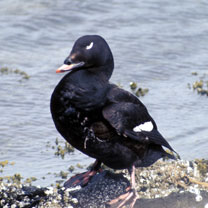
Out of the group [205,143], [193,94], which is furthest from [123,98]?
[193,94]

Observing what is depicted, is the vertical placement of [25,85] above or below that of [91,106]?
below

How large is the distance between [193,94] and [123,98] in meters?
3.12

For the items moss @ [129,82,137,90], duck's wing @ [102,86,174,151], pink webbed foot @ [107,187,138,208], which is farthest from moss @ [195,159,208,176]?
moss @ [129,82,137,90]

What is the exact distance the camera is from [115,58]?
907 cm

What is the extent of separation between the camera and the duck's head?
4570 millimetres

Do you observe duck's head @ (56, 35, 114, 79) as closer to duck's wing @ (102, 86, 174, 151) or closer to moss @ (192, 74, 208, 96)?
duck's wing @ (102, 86, 174, 151)

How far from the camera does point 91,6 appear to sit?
1103 cm

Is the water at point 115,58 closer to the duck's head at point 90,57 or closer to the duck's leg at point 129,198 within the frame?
the duck's leg at point 129,198

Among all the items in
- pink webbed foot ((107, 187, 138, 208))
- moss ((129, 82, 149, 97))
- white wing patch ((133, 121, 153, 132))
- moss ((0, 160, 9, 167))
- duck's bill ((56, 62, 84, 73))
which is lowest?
moss ((0, 160, 9, 167))

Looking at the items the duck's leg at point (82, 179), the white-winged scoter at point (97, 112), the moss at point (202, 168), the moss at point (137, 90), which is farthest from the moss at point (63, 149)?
the moss at point (137, 90)

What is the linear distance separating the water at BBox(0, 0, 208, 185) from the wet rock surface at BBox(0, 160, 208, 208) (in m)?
0.86

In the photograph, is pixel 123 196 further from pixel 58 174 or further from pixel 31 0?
pixel 31 0

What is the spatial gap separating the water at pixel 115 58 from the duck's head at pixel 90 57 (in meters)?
1.44

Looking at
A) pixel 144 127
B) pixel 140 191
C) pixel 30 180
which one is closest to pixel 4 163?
pixel 30 180
